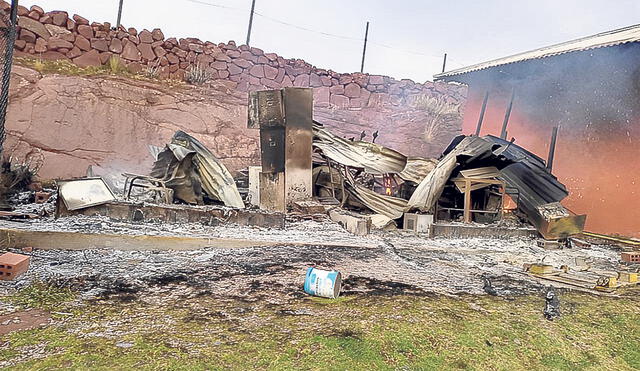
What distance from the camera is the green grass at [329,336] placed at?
5.83 feet

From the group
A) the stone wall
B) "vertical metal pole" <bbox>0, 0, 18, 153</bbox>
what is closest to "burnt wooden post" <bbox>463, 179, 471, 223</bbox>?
the stone wall

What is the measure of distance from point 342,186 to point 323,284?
13.9 ft

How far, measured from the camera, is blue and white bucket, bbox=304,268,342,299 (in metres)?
2.69

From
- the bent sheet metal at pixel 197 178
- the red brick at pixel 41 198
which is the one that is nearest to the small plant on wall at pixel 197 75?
the bent sheet metal at pixel 197 178

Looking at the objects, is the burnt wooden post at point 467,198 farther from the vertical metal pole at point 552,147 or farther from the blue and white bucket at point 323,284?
the blue and white bucket at point 323,284

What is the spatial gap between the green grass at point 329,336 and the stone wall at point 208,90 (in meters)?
7.94

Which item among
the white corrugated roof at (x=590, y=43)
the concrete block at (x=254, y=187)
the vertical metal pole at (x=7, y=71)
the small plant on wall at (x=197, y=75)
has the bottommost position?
the concrete block at (x=254, y=187)

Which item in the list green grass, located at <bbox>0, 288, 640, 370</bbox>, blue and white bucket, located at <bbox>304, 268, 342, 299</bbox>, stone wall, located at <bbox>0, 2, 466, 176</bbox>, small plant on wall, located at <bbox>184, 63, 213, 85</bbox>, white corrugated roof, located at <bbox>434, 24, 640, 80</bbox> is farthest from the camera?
small plant on wall, located at <bbox>184, 63, 213, 85</bbox>

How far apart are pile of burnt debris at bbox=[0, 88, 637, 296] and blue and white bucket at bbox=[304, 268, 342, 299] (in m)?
2.48

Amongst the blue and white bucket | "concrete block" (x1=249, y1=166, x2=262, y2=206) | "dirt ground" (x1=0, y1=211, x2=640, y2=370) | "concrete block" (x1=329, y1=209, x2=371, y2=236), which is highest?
"concrete block" (x1=249, y1=166, x2=262, y2=206)

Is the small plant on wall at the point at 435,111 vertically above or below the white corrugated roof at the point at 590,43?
below

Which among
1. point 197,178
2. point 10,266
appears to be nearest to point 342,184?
point 197,178

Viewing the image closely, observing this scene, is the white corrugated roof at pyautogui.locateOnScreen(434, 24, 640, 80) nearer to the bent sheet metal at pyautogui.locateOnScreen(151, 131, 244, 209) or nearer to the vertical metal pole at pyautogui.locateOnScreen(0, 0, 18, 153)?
the bent sheet metal at pyautogui.locateOnScreen(151, 131, 244, 209)

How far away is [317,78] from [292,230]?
8.28 metres
